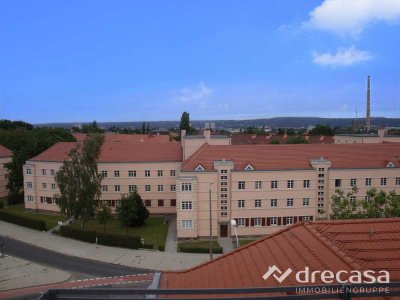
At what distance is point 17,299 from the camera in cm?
2503

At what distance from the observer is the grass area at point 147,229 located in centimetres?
4025

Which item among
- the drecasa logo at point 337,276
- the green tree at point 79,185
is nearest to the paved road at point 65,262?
the green tree at point 79,185

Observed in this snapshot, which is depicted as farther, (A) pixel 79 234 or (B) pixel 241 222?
(B) pixel 241 222

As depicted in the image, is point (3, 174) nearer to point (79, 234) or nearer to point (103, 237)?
point (79, 234)

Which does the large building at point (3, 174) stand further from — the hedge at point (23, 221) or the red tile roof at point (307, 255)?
the red tile roof at point (307, 255)

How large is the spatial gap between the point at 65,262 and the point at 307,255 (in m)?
29.4

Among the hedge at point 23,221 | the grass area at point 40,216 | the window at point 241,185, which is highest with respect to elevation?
the window at point 241,185

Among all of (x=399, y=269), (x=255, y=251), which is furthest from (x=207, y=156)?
(x=399, y=269)

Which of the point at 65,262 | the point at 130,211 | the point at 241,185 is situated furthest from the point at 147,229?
the point at 241,185

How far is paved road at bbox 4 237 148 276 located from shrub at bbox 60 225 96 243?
155 inches

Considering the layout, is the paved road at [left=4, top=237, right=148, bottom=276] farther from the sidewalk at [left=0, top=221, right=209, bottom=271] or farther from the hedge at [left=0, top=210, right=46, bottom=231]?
the hedge at [left=0, top=210, right=46, bottom=231]

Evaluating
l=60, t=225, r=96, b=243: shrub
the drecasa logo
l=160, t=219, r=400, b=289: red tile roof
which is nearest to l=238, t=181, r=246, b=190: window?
l=60, t=225, r=96, b=243: shrub

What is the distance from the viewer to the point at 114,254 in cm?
3628

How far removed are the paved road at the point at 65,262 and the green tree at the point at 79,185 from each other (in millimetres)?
5768
